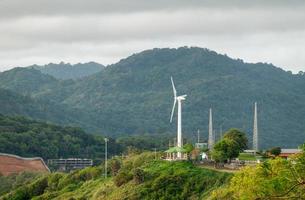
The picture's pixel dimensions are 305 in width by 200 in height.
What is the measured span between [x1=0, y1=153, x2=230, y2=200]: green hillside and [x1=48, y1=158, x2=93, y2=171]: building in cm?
7180

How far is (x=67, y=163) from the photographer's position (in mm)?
182000

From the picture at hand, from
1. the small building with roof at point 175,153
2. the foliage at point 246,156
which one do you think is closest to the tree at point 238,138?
the foliage at point 246,156

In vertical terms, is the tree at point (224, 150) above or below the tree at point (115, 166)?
above

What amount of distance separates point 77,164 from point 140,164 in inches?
3225

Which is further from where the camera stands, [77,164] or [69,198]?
[77,164]

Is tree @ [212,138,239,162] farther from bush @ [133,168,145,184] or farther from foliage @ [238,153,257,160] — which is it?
bush @ [133,168,145,184]

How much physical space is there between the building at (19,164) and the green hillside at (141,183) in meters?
61.1

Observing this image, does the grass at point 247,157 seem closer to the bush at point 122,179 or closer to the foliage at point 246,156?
the foliage at point 246,156

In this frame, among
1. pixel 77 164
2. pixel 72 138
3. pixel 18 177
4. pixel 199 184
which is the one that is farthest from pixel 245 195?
pixel 72 138

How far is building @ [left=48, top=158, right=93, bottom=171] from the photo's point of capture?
17432 centimetres

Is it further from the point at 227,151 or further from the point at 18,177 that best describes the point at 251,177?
the point at 18,177

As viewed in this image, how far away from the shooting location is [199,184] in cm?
7962

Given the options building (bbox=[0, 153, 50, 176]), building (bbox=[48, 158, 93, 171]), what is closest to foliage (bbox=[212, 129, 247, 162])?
building (bbox=[0, 153, 50, 176])

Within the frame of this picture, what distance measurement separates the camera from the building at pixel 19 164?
535 feet
